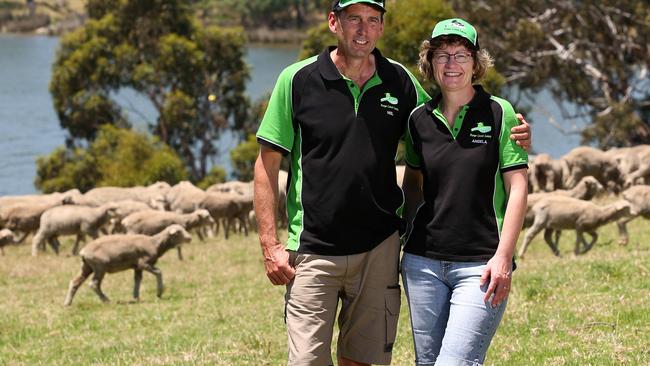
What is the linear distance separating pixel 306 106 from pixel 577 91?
1685 inches

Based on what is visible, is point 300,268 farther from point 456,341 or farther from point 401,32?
point 401,32

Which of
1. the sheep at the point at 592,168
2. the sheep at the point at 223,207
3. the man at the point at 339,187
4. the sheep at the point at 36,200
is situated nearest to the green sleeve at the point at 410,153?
the man at the point at 339,187

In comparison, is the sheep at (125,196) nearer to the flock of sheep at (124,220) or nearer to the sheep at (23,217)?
the flock of sheep at (124,220)

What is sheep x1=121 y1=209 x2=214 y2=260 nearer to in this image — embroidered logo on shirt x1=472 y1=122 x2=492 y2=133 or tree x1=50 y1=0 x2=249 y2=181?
embroidered logo on shirt x1=472 y1=122 x2=492 y2=133

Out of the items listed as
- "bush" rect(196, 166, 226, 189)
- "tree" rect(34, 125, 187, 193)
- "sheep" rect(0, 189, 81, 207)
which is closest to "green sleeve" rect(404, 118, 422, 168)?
"sheep" rect(0, 189, 81, 207)

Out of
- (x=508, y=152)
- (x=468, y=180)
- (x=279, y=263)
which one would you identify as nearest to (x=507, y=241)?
(x=468, y=180)

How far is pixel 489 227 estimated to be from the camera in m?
6.15

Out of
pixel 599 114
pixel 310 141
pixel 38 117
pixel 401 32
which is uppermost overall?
pixel 310 141

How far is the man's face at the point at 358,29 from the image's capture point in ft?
21.1

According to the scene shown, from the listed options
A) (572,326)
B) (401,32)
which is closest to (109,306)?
(572,326)

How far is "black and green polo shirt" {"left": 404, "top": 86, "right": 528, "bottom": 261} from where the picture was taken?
6.11m

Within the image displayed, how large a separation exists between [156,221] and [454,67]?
17.1m

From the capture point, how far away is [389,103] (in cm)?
644

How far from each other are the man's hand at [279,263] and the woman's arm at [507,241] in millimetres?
1118
